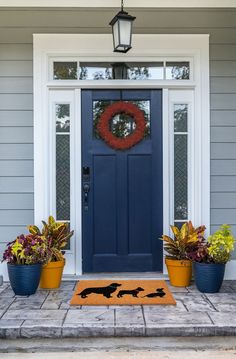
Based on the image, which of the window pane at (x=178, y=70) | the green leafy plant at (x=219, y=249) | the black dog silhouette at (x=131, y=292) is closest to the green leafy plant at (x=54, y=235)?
the black dog silhouette at (x=131, y=292)

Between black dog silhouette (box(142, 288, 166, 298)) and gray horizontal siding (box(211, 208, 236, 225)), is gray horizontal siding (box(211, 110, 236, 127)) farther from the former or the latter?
black dog silhouette (box(142, 288, 166, 298))

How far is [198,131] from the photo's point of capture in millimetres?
4129

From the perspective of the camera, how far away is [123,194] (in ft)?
13.8

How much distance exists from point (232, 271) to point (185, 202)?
0.83 m

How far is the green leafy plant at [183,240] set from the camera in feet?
12.4

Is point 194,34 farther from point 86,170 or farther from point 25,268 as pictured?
point 25,268

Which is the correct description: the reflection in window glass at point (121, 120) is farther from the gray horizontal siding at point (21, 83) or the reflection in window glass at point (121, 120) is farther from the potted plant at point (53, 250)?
the potted plant at point (53, 250)

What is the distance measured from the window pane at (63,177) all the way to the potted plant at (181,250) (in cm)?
105

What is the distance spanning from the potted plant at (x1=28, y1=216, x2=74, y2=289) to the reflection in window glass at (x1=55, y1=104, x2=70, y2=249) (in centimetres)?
25

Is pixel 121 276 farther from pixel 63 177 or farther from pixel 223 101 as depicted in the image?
pixel 223 101

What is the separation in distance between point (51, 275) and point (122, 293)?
0.68m

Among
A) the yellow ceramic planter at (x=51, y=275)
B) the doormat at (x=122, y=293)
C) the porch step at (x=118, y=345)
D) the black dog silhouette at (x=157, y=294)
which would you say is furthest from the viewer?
the yellow ceramic planter at (x=51, y=275)

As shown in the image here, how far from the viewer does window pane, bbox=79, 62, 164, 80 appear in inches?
163

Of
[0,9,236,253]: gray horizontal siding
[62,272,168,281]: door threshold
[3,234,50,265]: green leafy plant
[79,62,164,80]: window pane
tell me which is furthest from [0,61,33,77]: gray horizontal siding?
[62,272,168,281]: door threshold
